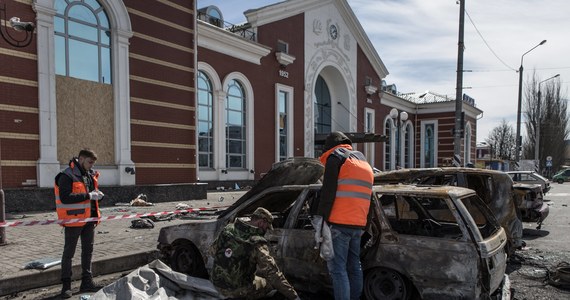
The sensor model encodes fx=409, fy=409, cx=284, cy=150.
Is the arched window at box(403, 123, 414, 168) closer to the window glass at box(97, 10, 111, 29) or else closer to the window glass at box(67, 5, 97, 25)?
the window glass at box(97, 10, 111, 29)

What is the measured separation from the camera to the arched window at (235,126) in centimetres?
1952

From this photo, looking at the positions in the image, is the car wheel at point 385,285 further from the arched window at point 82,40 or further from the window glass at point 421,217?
the arched window at point 82,40

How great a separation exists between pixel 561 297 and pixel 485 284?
1.97 meters

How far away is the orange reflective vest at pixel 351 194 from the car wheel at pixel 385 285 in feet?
2.27

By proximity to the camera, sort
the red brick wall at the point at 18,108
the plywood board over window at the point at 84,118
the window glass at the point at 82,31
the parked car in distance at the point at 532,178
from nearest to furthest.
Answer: the red brick wall at the point at 18,108, the plywood board over window at the point at 84,118, the window glass at the point at 82,31, the parked car in distance at the point at 532,178

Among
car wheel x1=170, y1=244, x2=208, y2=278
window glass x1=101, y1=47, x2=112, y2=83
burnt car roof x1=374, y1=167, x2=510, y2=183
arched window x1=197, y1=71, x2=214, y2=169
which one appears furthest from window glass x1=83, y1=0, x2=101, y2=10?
burnt car roof x1=374, y1=167, x2=510, y2=183

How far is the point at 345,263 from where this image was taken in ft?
13.2

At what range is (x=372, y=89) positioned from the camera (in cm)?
3066

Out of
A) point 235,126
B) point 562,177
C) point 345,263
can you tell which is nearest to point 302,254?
point 345,263

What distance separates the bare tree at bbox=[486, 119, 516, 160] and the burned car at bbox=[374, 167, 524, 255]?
64.4 meters

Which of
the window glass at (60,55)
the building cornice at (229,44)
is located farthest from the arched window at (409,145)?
the window glass at (60,55)

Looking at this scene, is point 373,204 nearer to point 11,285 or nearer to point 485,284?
point 485,284

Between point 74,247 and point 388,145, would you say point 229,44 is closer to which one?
point 74,247

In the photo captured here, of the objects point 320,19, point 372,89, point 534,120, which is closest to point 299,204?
point 320,19
